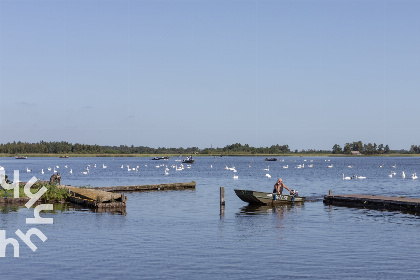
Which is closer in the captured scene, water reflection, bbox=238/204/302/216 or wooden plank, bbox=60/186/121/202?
water reflection, bbox=238/204/302/216

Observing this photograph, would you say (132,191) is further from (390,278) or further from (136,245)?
(390,278)

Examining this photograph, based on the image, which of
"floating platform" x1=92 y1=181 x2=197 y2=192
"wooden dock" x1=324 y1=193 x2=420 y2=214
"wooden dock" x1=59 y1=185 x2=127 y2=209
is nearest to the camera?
"wooden dock" x1=324 y1=193 x2=420 y2=214

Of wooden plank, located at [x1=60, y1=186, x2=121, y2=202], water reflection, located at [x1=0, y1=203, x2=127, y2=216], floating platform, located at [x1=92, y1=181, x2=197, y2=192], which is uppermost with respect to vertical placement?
wooden plank, located at [x1=60, y1=186, x2=121, y2=202]

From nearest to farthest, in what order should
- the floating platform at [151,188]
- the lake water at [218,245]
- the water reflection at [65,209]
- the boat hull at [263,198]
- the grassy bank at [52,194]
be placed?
1. the lake water at [218,245]
2. the water reflection at [65,209]
3. the boat hull at [263,198]
4. the grassy bank at [52,194]
5. the floating platform at [151,188]

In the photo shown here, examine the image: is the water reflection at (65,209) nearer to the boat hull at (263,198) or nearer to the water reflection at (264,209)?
the water reflection at (264,209)

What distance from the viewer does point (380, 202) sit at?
48.8m

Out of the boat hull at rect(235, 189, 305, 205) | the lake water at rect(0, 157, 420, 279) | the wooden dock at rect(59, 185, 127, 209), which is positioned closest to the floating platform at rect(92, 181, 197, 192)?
the wooden dock at rect(59, 185, 127, 209)

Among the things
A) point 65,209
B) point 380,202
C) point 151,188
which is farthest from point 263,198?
point 151,188

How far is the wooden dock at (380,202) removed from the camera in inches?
1821

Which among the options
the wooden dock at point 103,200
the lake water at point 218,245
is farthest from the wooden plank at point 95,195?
the lake water at point 218,245

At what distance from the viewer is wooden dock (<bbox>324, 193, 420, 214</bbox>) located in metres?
46.2

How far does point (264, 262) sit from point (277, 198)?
2569 cm

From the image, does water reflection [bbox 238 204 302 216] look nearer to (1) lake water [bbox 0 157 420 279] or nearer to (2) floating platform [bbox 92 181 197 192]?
(1) lake water [bbox 0 157 420 279]

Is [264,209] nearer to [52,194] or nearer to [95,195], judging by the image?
[95,195]
